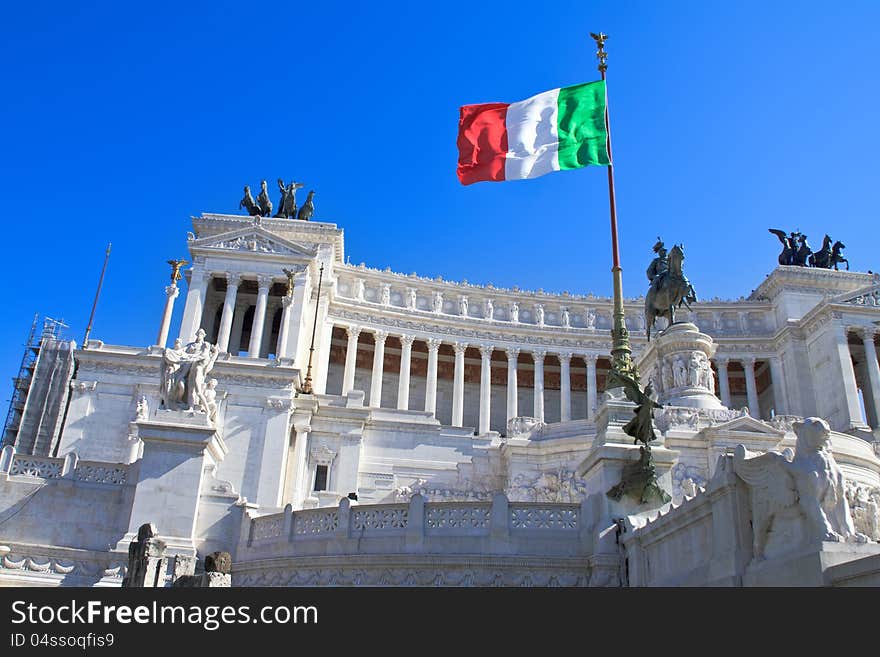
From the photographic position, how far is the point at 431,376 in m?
65.1

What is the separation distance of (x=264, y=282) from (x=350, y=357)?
992cm

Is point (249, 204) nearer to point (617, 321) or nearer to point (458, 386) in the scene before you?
point (458, 386)

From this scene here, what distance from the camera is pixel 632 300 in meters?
73.6

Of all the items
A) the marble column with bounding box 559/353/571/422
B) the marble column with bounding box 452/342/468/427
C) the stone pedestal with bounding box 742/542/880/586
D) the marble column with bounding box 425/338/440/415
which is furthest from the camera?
the marble column with bounding box 559/353/571/422

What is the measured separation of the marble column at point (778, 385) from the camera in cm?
6600

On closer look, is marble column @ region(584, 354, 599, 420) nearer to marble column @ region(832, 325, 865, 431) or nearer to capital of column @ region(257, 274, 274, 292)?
marble column @ region(832, 325, 865, 431)

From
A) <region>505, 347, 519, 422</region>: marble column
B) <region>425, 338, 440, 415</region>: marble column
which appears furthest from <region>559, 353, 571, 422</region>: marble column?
<region>425, 338, 440, 415</region>: marble column

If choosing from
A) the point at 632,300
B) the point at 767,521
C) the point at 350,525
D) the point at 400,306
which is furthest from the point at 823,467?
the point at 632,300

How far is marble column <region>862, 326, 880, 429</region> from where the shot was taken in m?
61.9

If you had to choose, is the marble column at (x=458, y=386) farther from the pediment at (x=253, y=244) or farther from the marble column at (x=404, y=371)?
the pediment at (x=253, y=244)

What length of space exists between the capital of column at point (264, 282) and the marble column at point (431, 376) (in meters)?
15.4

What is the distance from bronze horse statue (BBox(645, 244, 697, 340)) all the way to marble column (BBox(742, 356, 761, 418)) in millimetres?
32667
